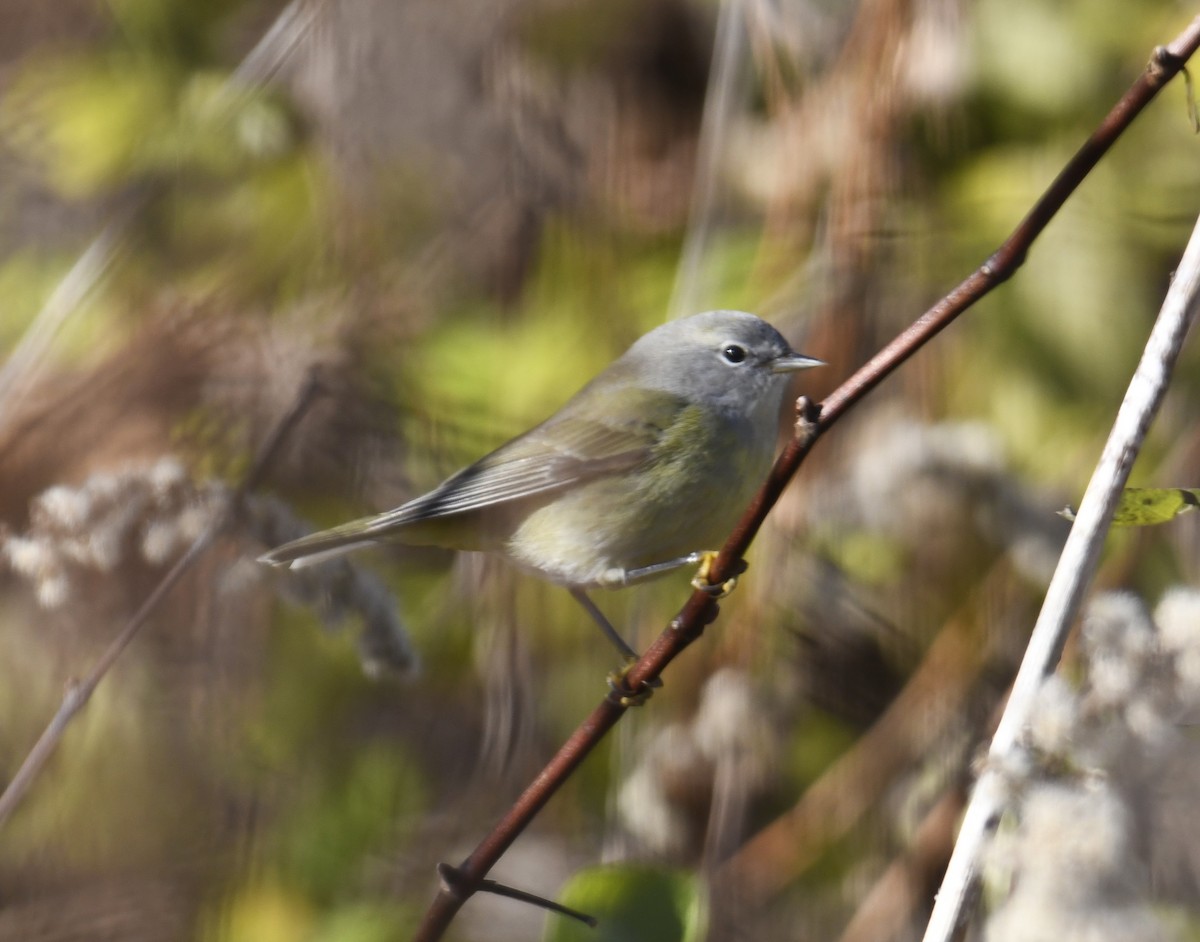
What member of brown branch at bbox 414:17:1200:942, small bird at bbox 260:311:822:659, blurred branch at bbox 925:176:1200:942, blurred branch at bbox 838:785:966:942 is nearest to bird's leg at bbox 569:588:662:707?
small bird at bbox 260:311:822:659

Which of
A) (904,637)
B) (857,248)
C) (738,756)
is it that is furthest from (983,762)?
(857,248)

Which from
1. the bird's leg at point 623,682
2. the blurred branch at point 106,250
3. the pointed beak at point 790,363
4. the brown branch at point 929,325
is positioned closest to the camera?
the brown branch at point 929,325

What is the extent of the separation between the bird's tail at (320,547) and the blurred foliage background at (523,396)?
0.21m

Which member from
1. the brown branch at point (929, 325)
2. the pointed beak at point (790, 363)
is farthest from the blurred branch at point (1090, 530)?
the pointed beak at point (790, 363)

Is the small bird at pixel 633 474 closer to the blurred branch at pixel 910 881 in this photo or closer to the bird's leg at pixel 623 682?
the bird's leg at pixel 623 682

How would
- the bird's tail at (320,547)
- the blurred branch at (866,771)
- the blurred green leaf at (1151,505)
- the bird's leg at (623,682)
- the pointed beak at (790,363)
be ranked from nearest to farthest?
the blurred green leaf at (1151,505) < the bird's leg at (623,682) < the bird's tail at (320,547) < the pointed beak at (790,363) < the blurred branch at (866,771)

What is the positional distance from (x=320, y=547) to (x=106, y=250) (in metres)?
0.73

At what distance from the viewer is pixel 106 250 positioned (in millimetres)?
2148

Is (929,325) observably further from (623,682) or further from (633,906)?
(633,906)

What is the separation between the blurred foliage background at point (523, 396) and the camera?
217 cm

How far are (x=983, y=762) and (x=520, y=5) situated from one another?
7.43 feet

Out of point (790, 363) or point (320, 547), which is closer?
point (320, 547)

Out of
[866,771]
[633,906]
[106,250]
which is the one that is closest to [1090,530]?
[633,906]

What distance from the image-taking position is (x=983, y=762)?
0.96 m
